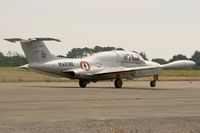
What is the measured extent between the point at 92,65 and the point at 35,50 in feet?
16.7

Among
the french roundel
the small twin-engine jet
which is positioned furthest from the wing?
the french roundel

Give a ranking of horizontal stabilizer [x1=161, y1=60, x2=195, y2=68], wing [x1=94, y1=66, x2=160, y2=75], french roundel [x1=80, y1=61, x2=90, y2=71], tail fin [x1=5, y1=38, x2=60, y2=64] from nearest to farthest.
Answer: tail fin [x1=5, y1=38, x2=60, y2=64] → french roundel [x1=80, y1=61, x2=90, y2=71] → wing [x1=94, y1=66, x2=160, y2=75] → horizontal stabilizer [x1=161, y1=60, x2=195, y2=68]

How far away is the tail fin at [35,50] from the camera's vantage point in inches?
1876

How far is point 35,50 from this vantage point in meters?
47.7

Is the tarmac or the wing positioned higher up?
the wing

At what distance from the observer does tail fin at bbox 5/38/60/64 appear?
4766 centimetres

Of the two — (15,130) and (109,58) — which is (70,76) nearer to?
(109,58)

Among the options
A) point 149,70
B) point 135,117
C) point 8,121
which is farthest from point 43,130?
point 149,70

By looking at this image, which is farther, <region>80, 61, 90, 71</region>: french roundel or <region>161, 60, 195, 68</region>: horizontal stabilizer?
<region>161, 60, 195, 68</region>: horizontal stabilizer

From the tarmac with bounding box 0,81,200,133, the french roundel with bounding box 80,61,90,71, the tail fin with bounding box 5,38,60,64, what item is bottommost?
the tarmac with bounding box 0,81,200,133

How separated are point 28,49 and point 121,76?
7.95m

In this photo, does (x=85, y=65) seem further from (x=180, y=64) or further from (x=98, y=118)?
(x=98, y=118)

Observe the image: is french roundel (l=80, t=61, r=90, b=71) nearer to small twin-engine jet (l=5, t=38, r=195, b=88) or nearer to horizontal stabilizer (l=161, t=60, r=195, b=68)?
small twin-engine jet (l=5, t=38, r=195, b=88)

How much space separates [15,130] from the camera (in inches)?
609
